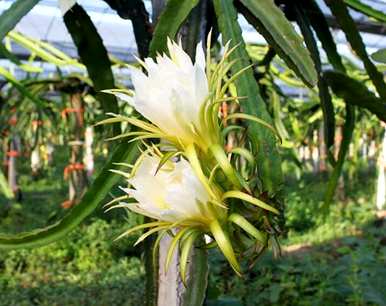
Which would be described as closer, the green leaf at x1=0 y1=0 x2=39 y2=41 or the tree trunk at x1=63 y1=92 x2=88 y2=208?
the green leaf at x1=0 y1=0 x2=39 y2=41

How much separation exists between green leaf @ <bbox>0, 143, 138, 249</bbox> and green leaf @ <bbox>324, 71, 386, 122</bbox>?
13.9 inches

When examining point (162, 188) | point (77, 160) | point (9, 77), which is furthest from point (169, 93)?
point (77, 160)

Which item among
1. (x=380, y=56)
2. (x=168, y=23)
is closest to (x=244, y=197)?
(x=168, y=23)

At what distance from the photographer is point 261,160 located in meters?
0.55

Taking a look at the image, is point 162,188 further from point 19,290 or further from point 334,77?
point 19,290

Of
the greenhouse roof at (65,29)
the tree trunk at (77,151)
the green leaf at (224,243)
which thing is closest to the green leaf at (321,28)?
the green leaf at (224,243)

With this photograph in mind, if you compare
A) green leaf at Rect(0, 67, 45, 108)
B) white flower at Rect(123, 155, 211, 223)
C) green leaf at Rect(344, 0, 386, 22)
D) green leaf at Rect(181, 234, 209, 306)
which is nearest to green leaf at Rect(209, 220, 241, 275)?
white flower at Rect(123, 155, 211, 223)

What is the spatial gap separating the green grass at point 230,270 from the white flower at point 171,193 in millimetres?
487

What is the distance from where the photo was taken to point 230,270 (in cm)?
241

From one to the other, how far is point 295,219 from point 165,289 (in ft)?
11.8

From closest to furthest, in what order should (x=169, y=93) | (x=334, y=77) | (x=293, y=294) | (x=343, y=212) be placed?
1. (x=169, y=93)
2. (x=334, y=77)
3. (x=293, y=294)
4. (x=343, y=212)

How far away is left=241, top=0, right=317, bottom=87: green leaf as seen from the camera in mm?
562

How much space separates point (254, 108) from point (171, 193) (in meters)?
0.17

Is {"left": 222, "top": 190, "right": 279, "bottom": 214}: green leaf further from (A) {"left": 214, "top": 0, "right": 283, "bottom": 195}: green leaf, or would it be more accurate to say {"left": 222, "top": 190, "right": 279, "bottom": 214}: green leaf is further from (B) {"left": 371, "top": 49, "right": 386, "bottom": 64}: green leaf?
(B) {"left": 371, "top": 49, "right": 386, "bottom": 64}: green leaf
